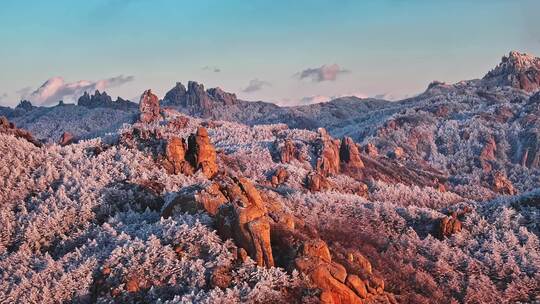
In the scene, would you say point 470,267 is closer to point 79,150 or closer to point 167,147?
point 167,147

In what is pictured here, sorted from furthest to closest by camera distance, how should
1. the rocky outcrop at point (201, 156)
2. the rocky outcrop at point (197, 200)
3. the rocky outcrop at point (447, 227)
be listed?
the rocky outcrop at point (201, 156) < the rocky outcrop at point (447, 227) < the rocky outcrop at point (197, 200)

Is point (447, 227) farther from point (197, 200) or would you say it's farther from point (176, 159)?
point (176, 159)

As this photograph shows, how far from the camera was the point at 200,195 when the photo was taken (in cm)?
7375

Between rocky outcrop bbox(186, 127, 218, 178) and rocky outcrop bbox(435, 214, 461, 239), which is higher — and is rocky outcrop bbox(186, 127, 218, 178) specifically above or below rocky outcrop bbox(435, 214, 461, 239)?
above

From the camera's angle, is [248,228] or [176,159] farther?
[176,159]

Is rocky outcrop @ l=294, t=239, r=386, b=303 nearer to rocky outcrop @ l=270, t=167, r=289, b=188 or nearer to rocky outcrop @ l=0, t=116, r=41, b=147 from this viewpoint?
rocky outcrop @ l=0, t=116, r=41, b=147

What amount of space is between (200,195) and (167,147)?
40532mm

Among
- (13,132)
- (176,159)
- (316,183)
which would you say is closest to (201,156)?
(176,159)

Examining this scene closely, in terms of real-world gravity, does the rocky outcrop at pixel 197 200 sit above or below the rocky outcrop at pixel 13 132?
below

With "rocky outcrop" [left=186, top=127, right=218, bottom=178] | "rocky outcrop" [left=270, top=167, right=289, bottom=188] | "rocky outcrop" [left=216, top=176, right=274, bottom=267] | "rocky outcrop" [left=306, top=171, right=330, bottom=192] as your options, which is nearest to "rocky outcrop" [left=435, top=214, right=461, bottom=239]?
"rocky outcrop" [left=216, top=176, right=274, bottom=267]

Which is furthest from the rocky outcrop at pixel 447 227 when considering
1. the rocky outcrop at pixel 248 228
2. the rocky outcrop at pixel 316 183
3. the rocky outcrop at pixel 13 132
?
the rocky outcrop at pixel 316 183

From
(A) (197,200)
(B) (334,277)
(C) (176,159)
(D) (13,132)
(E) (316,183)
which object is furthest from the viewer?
(E) (316,183)

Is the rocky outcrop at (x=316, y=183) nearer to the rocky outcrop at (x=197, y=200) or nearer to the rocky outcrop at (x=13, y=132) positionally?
the rocky outcrop at (x=13, y=132)

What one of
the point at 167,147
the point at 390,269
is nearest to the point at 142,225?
the point at 390,269
